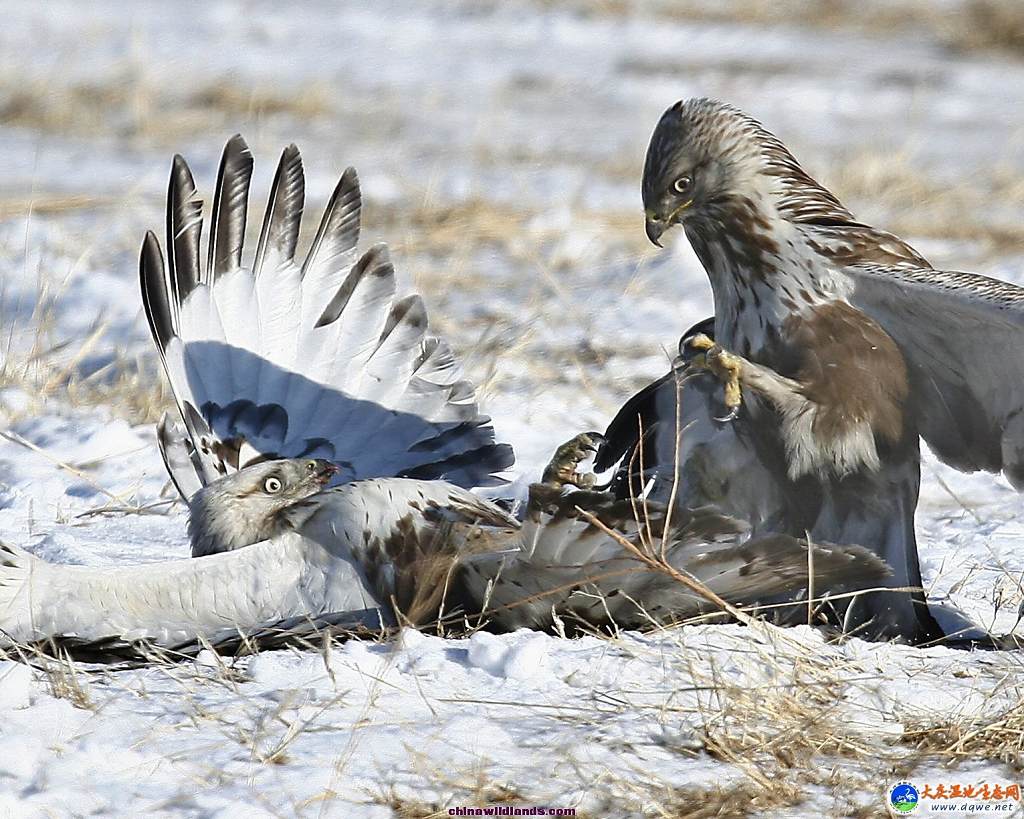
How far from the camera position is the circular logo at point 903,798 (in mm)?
2488

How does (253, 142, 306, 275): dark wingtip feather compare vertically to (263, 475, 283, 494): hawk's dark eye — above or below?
above

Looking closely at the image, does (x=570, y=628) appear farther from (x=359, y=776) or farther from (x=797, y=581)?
(x=359, y=776)

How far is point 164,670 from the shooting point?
3.02 m

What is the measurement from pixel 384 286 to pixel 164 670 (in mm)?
1819

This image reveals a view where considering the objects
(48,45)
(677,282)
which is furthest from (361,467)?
(48,45)

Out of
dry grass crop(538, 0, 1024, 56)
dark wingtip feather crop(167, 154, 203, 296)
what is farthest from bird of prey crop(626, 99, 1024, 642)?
dry grass crop(538, 0, 1024, 56)

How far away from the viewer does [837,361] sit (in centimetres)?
354

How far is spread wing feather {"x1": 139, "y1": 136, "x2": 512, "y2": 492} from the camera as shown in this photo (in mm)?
4387

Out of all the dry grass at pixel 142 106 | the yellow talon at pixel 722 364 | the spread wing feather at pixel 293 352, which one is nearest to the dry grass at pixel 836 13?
the dry grass at pixel 142 106

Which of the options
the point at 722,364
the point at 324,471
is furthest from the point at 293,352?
the point at 722,364

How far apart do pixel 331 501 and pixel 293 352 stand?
3.69 ft

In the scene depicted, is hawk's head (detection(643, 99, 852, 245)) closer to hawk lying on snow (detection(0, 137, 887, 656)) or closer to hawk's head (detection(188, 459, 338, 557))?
hawk lying on snow (detection(0, 137, 887, 656))

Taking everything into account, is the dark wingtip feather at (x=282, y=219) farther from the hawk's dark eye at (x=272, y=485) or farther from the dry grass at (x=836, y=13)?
the dry grass at (x=836, y=13)

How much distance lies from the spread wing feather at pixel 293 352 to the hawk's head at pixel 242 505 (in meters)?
0.52
